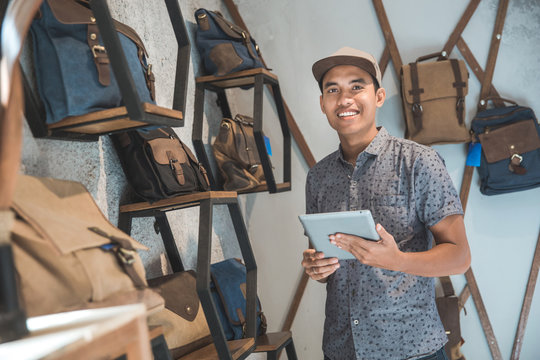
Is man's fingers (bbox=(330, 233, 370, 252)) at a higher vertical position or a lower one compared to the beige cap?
lower

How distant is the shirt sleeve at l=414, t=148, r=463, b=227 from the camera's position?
5.48 feet

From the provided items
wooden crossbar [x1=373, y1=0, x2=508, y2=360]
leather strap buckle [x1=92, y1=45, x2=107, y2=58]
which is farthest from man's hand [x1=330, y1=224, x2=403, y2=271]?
wooden crossbar [x1=373, y1=0, x2=508, y2=360]

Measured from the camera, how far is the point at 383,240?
1.53m

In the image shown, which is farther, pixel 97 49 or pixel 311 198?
pixel 311 198

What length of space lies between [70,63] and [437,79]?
7.52 feet

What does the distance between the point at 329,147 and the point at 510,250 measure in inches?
53.4

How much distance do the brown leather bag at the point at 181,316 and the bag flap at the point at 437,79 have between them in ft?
6.20

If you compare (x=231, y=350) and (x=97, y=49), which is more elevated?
(x=97, y=49)

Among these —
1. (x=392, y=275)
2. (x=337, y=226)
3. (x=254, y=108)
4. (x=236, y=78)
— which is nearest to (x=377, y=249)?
(x=337, y=226)

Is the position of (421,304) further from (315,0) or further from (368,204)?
(315,0)

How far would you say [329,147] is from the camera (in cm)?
329

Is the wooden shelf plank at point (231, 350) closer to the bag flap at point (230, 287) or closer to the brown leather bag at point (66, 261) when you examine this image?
the bag flap at point (230, 287)

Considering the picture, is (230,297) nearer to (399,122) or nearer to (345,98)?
(345,98)

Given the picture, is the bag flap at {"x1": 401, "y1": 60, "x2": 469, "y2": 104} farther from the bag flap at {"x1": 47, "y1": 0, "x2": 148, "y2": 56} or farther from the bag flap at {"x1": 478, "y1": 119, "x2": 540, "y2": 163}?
the bag flap at {"x1": 47, "y1": 0, "x2": 148, "y2": 56}
